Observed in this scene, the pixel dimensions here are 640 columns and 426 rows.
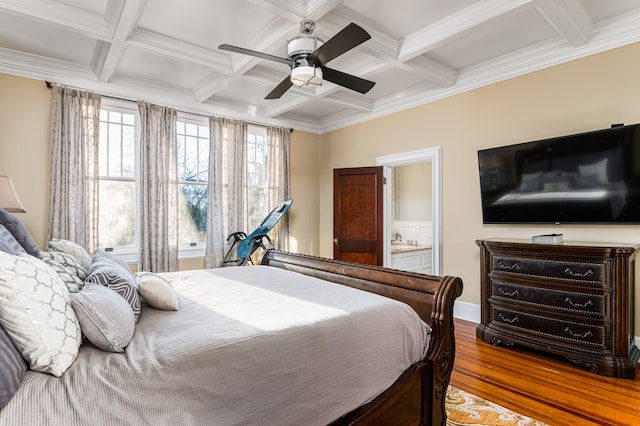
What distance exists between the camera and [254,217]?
18.1 feet

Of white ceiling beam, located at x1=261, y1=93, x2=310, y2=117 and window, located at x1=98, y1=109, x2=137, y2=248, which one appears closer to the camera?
window, located at x1=98, y1=109, x2=137, y2=248

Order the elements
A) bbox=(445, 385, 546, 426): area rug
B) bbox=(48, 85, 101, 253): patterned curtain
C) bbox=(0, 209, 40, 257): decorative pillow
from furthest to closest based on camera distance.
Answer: bbox=(48, 85, 101, 253): patterned curtain
bbox=(445, 385, 546, 426): area rug
bbox=(0, 209, 40, 257): decorative pillow

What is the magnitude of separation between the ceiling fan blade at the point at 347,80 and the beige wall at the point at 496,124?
72.3 inches

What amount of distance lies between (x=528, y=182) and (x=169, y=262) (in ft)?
14.4

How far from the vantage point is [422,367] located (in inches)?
73.2

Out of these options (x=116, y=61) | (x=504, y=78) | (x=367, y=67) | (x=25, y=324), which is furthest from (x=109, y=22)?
(x=504, y=78)

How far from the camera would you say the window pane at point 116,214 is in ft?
13.9

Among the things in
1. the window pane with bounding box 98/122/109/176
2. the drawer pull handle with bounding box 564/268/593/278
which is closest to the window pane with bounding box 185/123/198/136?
the window pane with bounding box 98/122/109/176

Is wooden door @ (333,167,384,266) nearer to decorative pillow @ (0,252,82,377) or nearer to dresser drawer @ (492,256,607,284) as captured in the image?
dresser drawer @ (492,256,607,284)

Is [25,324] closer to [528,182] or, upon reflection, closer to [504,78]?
[528,182]

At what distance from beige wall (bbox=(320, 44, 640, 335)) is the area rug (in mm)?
1821

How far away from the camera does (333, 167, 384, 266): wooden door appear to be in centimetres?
512

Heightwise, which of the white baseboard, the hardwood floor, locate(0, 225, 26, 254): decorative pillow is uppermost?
locate(0, 225, 26, 254): decorative pillow

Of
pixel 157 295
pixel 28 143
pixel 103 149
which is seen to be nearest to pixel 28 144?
pixel 28 143
